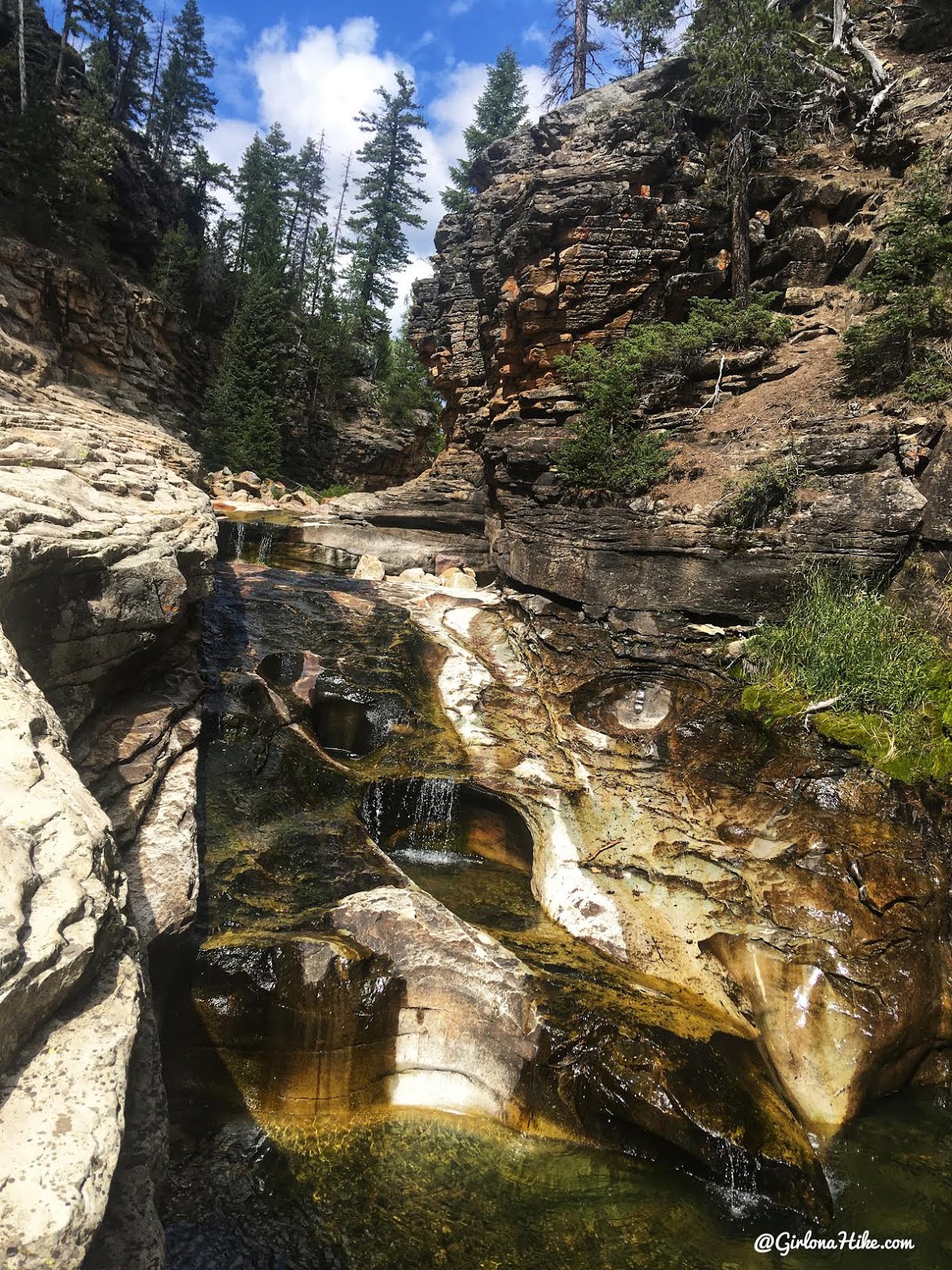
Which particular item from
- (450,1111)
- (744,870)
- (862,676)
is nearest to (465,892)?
(450,1111)

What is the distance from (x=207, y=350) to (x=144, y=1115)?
31164 mm

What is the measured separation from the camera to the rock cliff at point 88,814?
205 centimetres

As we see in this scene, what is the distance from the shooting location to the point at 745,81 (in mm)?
13750

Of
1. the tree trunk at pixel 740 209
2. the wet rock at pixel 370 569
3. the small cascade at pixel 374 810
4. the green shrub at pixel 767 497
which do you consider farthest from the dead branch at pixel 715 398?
the small cascade at pixel 374 810

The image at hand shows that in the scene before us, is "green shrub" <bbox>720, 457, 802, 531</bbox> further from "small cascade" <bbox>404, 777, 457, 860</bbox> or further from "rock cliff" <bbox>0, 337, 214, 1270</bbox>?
"rock cliff" <bbox>0, 337, 214, 1270</bbox>

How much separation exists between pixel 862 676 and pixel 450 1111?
548 cm

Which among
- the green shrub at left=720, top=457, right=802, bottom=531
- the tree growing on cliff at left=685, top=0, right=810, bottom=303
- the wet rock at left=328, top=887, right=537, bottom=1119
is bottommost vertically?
the wet rock at left=328, top=887, right=537, bottom=1119

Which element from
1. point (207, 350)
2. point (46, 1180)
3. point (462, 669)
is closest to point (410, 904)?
point (46, 1180)

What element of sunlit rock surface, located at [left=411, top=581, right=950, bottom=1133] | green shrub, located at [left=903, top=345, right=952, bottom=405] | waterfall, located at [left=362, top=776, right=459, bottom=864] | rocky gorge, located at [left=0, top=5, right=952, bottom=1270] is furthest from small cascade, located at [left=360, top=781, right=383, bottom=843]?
green shrub, located at [left=903, top=345, right=952, bottom=405]

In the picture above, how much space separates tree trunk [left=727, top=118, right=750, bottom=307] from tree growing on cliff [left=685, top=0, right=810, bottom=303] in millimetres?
15

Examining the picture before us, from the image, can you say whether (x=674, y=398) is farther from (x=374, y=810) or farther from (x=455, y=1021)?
(x=455, y=1021)

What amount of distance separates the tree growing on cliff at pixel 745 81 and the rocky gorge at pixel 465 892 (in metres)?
4.82

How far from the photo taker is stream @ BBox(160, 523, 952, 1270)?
362 cm

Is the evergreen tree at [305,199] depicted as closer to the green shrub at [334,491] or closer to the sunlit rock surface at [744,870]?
the green shrub at [334,491]
